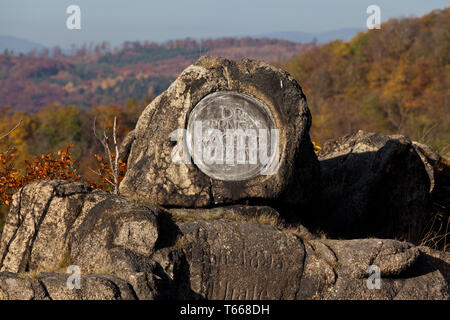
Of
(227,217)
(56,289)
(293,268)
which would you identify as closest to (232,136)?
(227,217)

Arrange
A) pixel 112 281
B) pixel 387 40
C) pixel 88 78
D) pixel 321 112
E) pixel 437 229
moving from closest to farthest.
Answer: pixel 112 281 → pixel 437 229 → pixel 321 112 → pixel 387 40 → pixel 88 78

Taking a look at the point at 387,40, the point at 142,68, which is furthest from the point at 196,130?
the point at 142,68

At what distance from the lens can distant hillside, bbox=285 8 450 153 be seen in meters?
58.2

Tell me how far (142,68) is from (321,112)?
92383mm

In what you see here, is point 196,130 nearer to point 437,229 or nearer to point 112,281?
point 112,281

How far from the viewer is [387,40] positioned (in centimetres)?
7950

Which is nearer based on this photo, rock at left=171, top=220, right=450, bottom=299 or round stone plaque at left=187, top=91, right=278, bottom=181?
rock at left=171, top=220, right=450, bottom=299

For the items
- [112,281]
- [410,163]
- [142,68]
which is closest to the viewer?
[112,281]

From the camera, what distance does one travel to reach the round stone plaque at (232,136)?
33.5 ft

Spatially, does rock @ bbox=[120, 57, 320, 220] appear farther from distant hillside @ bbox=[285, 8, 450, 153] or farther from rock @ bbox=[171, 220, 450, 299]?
distant hillside @ bbox=[285, 8, 450, 153]

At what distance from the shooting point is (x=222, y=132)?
10195 mm

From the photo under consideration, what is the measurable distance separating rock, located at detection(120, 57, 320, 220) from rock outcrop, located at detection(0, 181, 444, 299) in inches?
32.8

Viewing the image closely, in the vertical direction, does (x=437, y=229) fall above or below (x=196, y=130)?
below

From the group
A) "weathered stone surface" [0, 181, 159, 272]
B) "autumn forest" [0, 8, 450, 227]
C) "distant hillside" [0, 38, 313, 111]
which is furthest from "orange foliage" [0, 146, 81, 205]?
"distant hillside" [0, 38, 313, 111]
